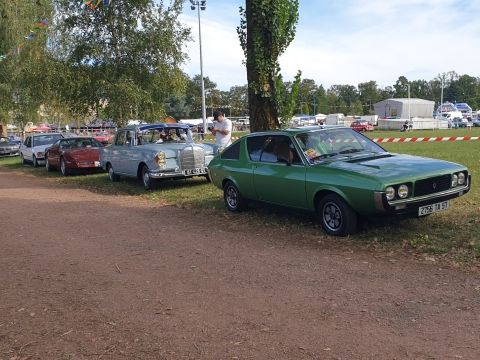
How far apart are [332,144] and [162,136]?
6981 millimetres

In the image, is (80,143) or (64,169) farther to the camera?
(80,143)

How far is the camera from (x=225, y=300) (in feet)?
16.1

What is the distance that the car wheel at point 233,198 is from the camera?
9312 mm

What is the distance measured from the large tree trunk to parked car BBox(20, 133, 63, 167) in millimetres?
15323

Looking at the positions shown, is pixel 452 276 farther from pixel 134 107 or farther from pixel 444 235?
pixel 134 107

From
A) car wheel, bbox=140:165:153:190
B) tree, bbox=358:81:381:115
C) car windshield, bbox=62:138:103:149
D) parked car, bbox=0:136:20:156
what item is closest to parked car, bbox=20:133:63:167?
car windshield, bbox=62:138:103:149

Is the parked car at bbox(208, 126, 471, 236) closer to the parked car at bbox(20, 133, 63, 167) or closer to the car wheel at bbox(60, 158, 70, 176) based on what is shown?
the car wheel at bbox(60, 158, 70, 176)

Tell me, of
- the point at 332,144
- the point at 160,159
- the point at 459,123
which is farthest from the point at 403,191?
the point at 459,123

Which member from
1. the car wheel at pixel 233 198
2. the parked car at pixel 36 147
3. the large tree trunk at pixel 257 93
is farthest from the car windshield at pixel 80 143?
the car wheel at pixel 233 198

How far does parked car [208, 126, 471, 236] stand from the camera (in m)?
Answer: 6.58

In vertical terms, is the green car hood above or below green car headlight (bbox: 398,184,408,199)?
above

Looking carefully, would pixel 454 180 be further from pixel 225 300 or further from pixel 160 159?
pixel 160 159

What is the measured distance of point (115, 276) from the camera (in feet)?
19.1

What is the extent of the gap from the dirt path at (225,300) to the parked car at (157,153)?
493cm
